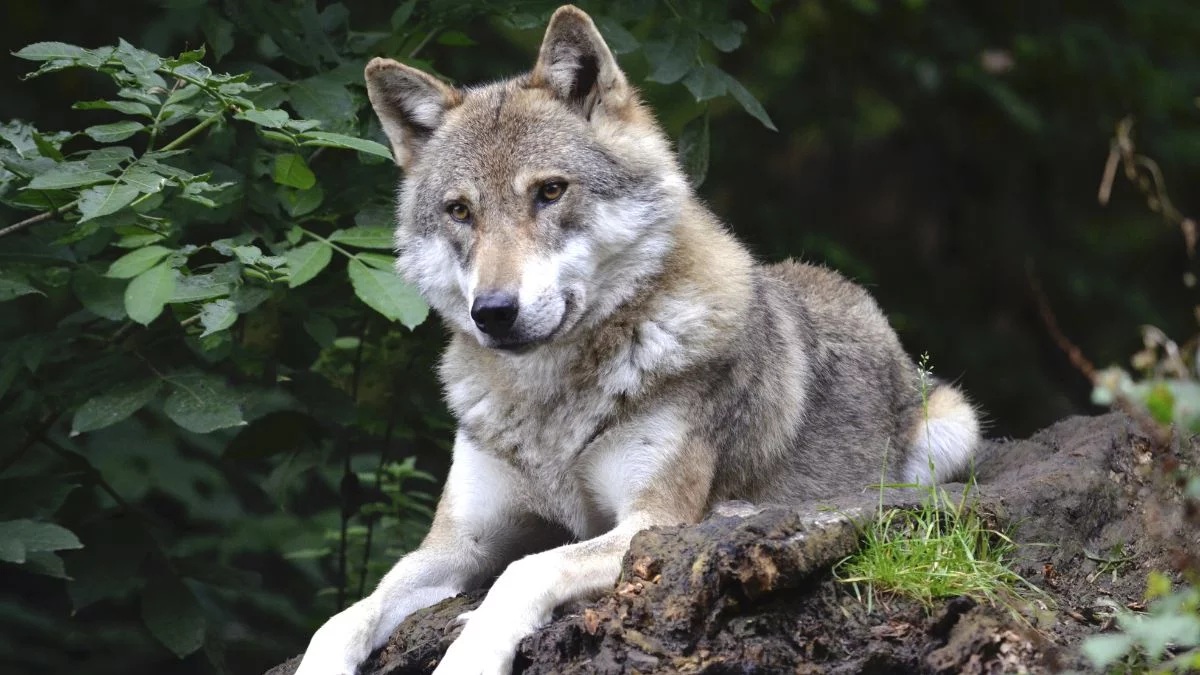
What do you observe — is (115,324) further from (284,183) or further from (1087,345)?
(1087,345)

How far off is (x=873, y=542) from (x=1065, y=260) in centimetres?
690

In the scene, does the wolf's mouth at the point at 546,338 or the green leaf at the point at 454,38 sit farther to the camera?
the green leaf at the point at 454,38

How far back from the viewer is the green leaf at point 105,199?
4137mm

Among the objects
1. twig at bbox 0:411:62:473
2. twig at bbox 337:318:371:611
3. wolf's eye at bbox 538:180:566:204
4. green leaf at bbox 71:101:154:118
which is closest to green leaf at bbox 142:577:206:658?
twig at bbox 0:411:62:473

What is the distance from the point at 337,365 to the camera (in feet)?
21.2

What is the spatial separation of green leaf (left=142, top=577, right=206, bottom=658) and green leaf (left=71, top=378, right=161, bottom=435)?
1.04m

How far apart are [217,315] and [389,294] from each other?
61cm

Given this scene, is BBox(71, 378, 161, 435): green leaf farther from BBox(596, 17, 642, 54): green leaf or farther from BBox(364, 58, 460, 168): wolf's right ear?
BBox(596, 17, 642, 54): green leaf

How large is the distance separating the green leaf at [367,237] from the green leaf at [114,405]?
0.91 metres

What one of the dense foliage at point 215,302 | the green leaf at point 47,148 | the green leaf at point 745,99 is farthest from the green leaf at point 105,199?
the green leaf at point 745,99

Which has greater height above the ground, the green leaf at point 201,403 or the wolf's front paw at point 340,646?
the green leaf at point 201,403

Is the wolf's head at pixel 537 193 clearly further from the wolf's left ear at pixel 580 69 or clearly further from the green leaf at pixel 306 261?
the green leaf at pixel 306 261

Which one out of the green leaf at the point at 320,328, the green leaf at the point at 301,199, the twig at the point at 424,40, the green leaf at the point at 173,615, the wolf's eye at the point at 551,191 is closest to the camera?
the wolf's eye at the point at 551,191

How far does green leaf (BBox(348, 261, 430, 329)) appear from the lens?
14.8 ft
